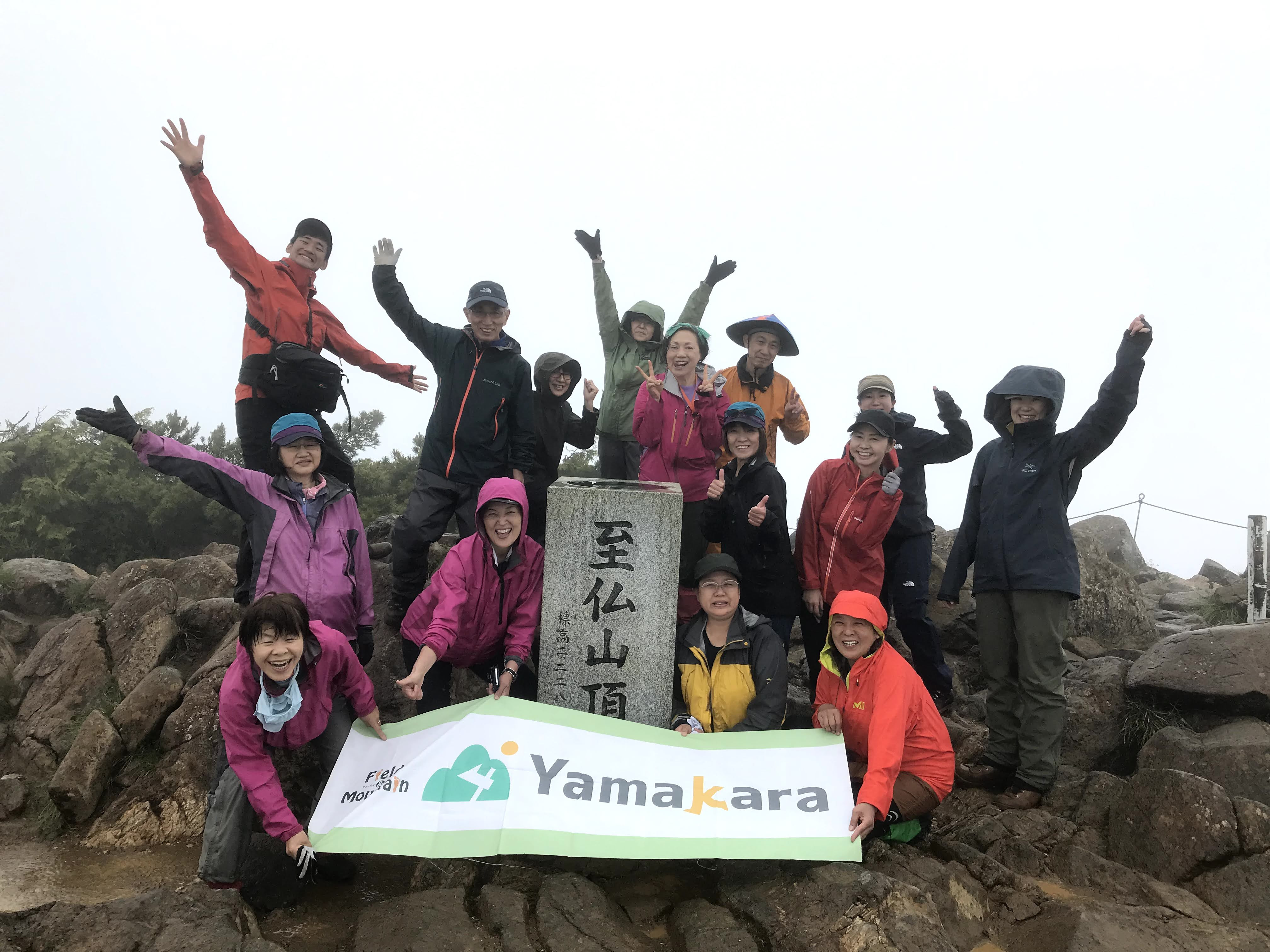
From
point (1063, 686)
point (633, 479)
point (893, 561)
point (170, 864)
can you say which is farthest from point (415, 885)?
point (1063, 686)

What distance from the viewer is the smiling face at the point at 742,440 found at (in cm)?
602

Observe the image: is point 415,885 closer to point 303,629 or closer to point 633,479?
point 303,629

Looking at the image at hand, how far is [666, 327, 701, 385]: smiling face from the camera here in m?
6.35

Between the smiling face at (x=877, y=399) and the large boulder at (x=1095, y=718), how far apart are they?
2810mm

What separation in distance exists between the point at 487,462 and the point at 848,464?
Answer: 3.03 m

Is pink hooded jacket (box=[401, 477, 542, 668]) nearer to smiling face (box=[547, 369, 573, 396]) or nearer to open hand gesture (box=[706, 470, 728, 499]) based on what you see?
open hand gesture (box=[706, 470, 728, 499])

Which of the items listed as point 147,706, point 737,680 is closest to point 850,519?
point 737,680

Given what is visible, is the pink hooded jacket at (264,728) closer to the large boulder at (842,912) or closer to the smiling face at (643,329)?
the large boulder at (842,912)

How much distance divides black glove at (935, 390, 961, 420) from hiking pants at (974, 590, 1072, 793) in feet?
5.21

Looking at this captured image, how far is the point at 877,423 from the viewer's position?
19.4 feet

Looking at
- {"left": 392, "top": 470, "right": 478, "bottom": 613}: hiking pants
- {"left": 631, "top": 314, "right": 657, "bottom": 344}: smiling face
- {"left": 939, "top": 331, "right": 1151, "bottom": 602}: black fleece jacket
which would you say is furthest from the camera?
{"left": 631, "top": 314, "right": 657, "bottom": 344}: smiling face

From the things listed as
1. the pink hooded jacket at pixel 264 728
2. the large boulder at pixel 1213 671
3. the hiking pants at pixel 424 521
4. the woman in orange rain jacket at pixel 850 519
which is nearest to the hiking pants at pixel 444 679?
the hiking pants at pixel 424 521

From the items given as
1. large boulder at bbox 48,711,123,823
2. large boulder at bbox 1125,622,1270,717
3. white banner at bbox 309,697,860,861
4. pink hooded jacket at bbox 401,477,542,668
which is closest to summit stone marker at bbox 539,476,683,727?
pink hooded jacket at bbox 401,477,542,668

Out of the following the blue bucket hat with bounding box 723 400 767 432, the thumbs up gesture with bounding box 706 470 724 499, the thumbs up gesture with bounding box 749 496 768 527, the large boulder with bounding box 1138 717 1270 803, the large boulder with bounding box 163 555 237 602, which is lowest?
the large boulder with bounding box 1138 717 1270 803
